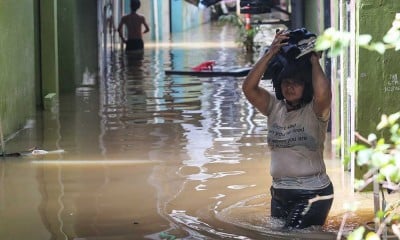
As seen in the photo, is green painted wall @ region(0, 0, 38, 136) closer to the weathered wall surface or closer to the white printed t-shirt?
the weathered wall surface

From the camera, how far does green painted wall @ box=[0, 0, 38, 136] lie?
10.8 meters

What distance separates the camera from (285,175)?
5.82m

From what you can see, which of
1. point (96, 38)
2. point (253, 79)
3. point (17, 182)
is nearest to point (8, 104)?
point (17, 182)

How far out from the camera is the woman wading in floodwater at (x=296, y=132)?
18.7 ft

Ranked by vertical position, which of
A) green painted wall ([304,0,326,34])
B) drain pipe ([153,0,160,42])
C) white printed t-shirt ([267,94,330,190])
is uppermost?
drain pipe ([153,0,160,42])

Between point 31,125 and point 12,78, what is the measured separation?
888mm

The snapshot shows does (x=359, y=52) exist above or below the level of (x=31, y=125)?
above

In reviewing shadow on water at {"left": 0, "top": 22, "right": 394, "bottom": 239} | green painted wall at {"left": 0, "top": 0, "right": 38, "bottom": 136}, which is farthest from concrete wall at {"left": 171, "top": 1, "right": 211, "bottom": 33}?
green painted wall at {"left": 0, "top": 0, "right": 38, "bottom": 136}

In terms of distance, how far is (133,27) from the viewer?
82.1ft

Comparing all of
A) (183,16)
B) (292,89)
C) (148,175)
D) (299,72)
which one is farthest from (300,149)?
(183,16)

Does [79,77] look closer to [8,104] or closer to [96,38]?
[96,38]

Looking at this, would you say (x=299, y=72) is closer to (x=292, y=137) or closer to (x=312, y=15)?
(x=292, y=137)

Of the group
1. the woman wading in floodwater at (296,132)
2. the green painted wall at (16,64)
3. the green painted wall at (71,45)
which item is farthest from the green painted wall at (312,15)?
the woman wading in floodwater at (296,132)

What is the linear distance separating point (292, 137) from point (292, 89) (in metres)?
0.33
